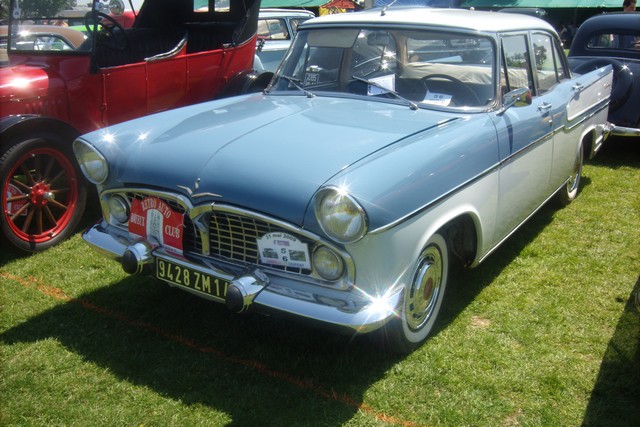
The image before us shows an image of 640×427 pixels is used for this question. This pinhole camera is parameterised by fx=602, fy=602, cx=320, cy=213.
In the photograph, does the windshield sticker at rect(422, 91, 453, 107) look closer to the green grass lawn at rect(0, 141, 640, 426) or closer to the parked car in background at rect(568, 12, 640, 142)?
the green grass lawn at rect(0, 141, 640, 426)

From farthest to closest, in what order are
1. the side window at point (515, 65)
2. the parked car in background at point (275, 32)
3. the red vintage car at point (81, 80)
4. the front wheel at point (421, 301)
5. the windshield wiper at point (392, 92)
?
1. the parked car in background at point (275, 32)
2. the red vintage car at point (81, 80)
3. the side window at point (515, 65)
4. the windshield wiper at point (392, 92)
5. the front wheel at point (421, 301)

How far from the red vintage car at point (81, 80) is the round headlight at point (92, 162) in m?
1.05

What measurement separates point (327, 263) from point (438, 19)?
6.48 feet

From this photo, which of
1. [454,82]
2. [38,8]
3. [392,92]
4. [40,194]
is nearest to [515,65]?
[454,82]

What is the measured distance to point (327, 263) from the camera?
8.58 ft

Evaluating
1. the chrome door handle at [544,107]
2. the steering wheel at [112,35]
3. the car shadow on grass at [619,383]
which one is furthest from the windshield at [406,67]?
the steering wheel at [112,35]

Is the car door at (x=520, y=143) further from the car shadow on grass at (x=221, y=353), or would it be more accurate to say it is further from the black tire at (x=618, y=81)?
the black tire at (x=618, y=81)

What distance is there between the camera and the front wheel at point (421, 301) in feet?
9.39

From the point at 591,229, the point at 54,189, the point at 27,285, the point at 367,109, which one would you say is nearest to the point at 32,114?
the point at 54,189

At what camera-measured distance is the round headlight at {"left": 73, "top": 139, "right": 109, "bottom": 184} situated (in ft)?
10.5

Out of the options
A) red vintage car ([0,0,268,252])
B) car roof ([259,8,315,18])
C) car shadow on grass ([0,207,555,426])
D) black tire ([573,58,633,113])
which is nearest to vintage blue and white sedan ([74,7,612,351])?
car shadow on grass ([0,207,555,426])

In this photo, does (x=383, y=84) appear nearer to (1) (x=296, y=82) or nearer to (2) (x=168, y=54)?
(1) (x=296, y=82)

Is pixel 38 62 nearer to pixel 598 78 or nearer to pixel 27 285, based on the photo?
pixel 27 285

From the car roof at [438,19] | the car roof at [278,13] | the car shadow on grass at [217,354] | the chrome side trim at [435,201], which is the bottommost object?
the car shadow on grass at [217,354]
